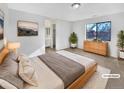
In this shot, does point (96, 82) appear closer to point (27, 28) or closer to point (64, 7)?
point (64, 7)

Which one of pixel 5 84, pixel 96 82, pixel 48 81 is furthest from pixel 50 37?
pixel 5 84

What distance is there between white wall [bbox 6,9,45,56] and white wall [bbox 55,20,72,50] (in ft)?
5.90

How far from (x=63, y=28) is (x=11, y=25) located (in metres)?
3.48

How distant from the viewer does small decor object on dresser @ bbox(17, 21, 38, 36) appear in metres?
3.92

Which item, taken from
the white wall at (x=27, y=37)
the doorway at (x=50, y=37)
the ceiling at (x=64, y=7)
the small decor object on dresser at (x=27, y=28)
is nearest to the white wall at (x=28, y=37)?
the white wall at (x=27, y=37)

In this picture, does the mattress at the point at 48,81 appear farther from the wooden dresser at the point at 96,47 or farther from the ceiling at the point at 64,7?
the wooden dresser at the point at 96,47

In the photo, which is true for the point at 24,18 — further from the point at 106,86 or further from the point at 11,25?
the point at 106,86

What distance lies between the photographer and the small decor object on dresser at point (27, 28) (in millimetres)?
3924

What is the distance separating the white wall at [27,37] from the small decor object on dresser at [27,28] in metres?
0.13

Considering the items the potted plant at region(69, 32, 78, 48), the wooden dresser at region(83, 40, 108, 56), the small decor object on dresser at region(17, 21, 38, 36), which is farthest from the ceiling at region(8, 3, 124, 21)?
the potted plant at region(69, 32, 78, 48)

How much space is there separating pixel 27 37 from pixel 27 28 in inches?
14.2

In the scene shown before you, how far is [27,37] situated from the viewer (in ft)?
13.8

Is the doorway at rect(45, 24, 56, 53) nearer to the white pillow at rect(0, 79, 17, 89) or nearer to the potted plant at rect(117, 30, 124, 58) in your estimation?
the potted plant at rect(117, 30, 124, 58)

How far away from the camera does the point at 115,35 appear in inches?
176
